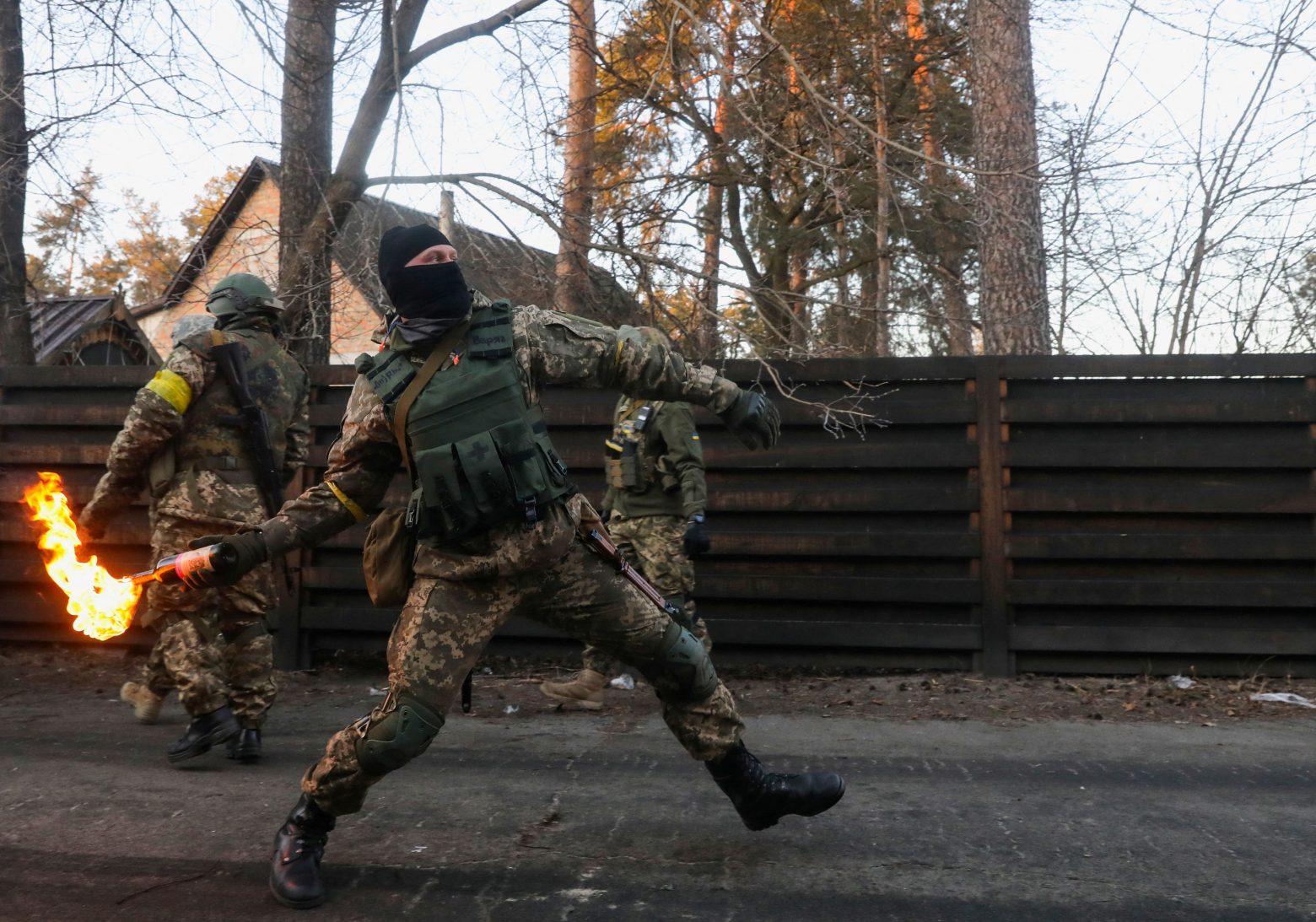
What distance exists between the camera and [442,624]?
11.5 ft

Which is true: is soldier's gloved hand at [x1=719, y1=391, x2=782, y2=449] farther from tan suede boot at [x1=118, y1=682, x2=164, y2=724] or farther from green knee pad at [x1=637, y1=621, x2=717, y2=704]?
tan suede boot at [x1=118, y1=682, x2=164, y2=724]

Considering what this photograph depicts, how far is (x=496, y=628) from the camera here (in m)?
3.62

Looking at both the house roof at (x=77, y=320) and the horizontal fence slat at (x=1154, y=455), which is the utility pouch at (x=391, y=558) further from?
the house roof at (x=77, y=320)

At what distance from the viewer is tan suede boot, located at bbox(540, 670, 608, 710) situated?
257 inches

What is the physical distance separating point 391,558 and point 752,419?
1225 millimetres

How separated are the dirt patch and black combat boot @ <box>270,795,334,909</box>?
2650 millimetres

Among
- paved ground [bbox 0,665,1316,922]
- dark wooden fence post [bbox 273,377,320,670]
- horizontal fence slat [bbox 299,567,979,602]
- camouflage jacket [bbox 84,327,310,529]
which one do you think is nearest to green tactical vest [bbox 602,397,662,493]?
horizontal fence slat [bbox 299,567,979,602]

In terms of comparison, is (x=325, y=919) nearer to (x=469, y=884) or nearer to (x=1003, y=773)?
(x=469, y=884)

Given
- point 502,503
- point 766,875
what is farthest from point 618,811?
point 502,503

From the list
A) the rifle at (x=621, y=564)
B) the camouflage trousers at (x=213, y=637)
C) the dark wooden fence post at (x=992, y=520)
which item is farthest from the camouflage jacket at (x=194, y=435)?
the dark wooden fence post at (x=992, y=520)

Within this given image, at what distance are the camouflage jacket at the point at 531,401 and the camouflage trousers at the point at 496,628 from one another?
91 mm

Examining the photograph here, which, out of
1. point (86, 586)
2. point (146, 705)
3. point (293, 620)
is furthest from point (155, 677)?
point (86, 586)

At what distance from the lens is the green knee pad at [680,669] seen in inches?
146

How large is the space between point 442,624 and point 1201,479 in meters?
5.35
